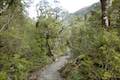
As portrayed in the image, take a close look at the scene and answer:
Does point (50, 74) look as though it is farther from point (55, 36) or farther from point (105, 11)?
point (105, 11)

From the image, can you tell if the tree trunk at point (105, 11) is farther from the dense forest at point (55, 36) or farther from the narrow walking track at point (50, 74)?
the narrow walking track at point (50, 74)

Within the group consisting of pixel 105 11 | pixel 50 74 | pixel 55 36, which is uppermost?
pixel 105 11

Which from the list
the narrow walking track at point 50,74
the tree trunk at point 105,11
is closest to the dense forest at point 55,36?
the tree trunk at point 105,11

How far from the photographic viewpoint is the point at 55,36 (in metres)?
35.7

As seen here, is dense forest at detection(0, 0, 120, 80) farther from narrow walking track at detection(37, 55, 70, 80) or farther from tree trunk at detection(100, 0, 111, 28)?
narrow walking track at detection(37, 55, 70, 80)

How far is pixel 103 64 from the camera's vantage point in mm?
10266

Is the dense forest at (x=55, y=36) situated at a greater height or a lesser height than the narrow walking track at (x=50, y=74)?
greater

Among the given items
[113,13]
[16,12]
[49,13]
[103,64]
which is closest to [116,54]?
[103,64]

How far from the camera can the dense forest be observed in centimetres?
1005

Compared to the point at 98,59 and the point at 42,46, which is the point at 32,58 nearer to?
the point at 42,46

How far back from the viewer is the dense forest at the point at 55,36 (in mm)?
10055

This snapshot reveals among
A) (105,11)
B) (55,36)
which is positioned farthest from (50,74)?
(105,11)

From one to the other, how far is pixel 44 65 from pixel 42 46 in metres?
3.07

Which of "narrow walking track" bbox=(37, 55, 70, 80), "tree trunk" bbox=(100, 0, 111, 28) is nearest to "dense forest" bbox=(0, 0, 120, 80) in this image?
"tree trunk" bbox=(100, 0, 111, 28)
